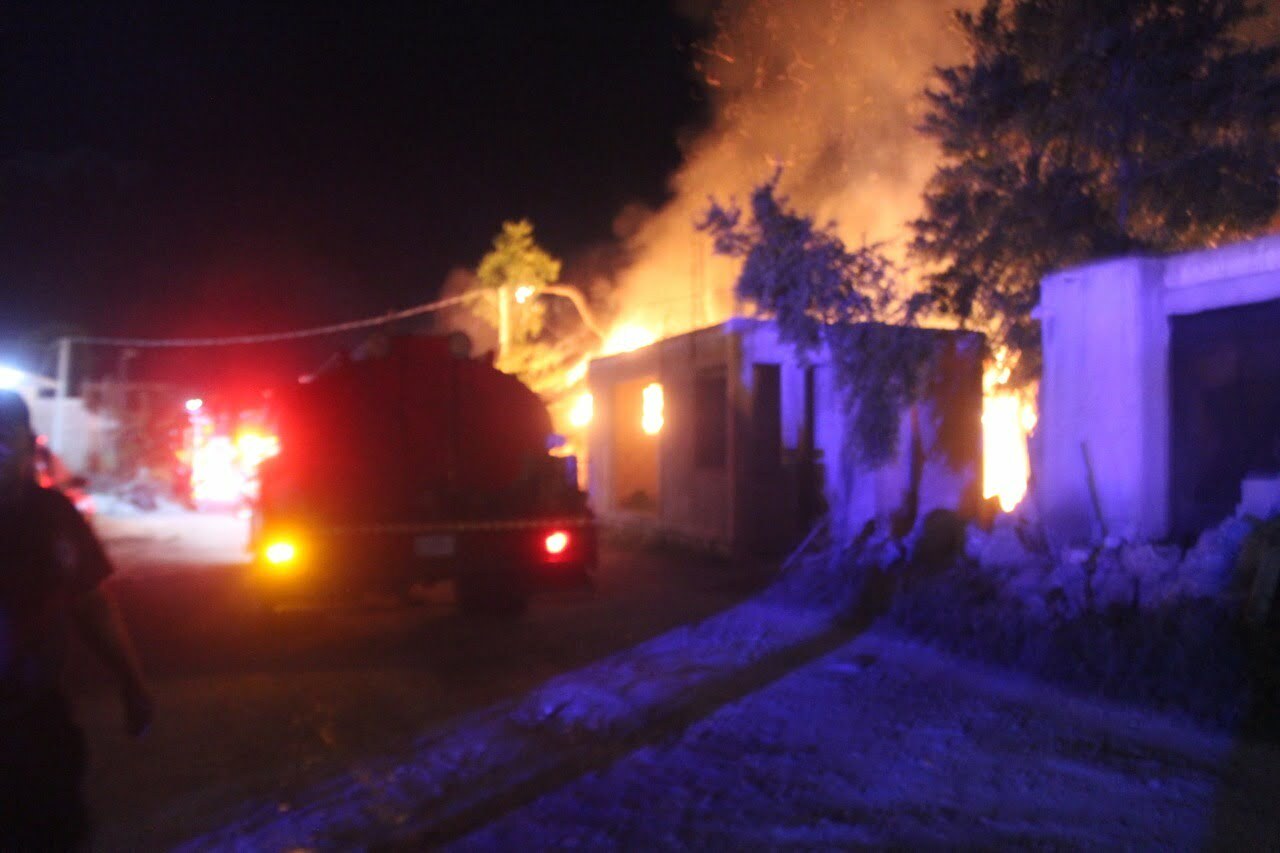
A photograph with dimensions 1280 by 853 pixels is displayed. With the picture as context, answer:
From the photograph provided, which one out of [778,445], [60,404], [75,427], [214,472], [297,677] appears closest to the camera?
[297,677]

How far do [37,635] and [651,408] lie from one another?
573 inches

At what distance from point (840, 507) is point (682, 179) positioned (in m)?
18.5

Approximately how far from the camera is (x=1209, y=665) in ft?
19.4

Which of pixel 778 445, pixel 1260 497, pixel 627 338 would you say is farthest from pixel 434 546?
pixel 627 338

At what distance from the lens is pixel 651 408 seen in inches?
676

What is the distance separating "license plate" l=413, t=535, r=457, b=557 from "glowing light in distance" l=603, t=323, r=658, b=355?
14.6 metres

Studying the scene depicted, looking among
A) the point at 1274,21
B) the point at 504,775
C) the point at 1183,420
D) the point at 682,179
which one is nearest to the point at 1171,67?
the point at 1274,21

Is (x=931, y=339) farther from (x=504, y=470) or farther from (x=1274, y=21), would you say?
(x=1274, y=21)

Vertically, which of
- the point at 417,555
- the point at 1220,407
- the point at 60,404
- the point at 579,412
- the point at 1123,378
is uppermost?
the point at 60,404

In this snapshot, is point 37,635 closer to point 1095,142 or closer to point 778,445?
point 778,445

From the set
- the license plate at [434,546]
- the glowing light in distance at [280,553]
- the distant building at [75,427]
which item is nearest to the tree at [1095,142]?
the license plate at [434,546]

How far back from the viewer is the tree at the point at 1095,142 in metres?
10.9

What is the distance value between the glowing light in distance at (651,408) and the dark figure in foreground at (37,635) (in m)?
13.3

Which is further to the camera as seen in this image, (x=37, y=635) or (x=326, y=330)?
(x=326, y=330)
